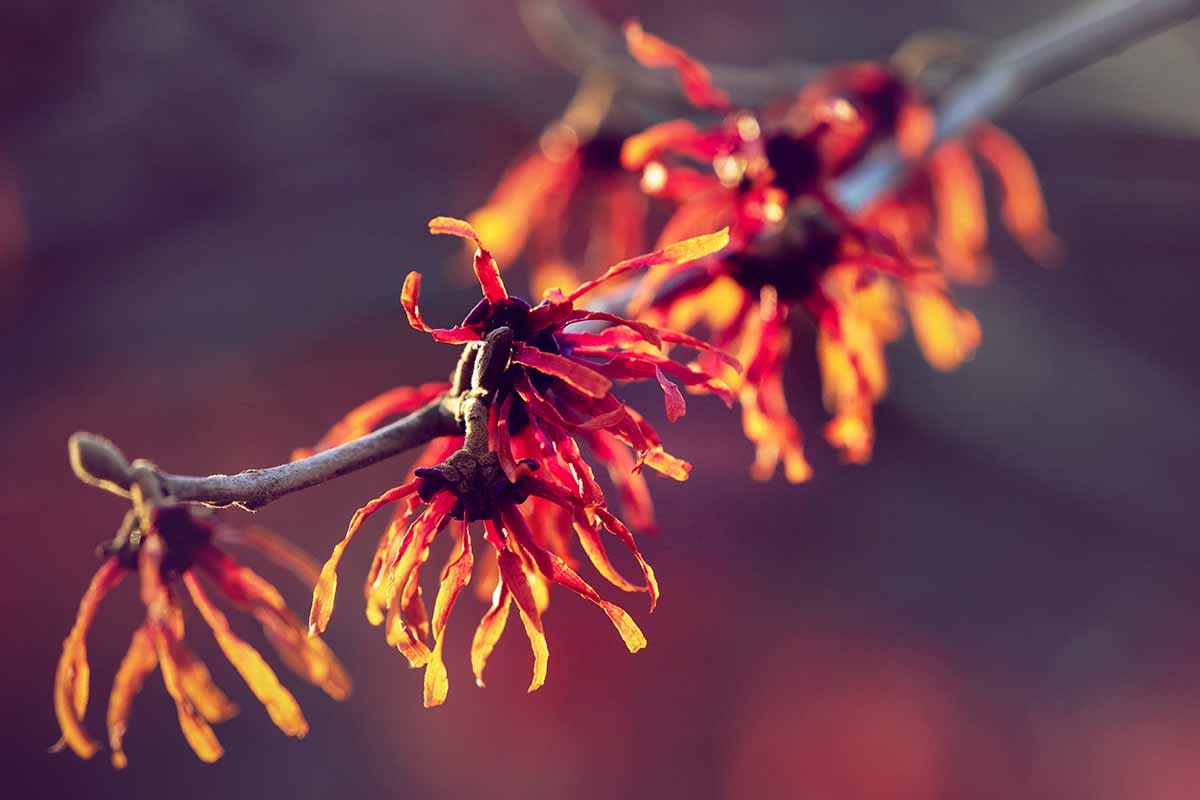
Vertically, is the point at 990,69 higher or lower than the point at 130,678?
higher

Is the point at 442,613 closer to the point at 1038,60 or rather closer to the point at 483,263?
the point at 483,263

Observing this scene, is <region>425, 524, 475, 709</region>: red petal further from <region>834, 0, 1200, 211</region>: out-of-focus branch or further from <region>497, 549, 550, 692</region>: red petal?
<region>834, 0, 1200, 211</region>: out-of-focus branch

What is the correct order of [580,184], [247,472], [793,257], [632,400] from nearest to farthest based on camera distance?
[247,472], [793,257], [580,184], [632,400]

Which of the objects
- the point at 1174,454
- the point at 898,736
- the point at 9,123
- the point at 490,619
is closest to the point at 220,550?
the point at 490,619

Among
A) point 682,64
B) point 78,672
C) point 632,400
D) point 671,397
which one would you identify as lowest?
point 78,672

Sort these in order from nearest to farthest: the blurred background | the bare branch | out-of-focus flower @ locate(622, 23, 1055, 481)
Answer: out-of-focus flower @ locate(622, 23, 1055, 481), the bare branch, the blurred background

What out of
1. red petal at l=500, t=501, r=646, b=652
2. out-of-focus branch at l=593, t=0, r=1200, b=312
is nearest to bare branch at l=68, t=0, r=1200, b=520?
out-of-focus branch at l=593, t=0, r=1200, b=312

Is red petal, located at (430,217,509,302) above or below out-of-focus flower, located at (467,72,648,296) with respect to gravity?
below

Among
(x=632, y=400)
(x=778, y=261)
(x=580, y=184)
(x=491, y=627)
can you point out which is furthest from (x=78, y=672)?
(x=632, y=400)
